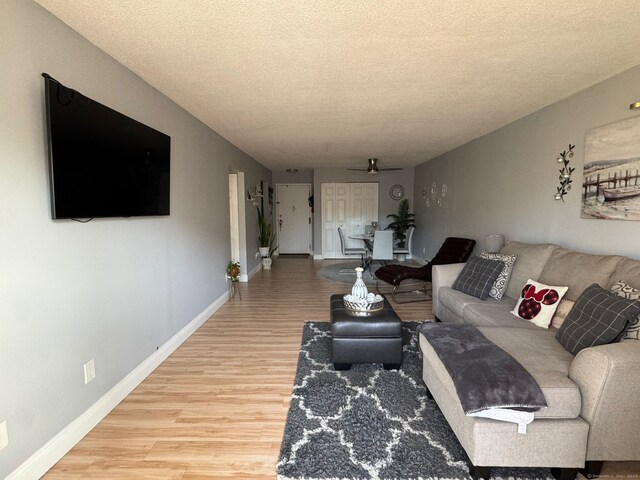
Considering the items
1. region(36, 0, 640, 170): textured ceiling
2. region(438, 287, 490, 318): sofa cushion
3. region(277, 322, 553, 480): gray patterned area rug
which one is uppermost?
region(36, 0, 640, 170): textured ceiling

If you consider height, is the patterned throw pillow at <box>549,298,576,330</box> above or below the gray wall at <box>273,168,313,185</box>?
below

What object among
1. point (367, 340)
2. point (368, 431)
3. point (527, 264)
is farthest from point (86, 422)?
Result: point (527, 264)

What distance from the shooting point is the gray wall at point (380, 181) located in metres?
7.70

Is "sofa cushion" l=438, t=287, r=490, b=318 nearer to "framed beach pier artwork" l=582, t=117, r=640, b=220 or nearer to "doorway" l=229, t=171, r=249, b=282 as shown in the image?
"framed beach pier artwork" l=582, t=117, r=640, b=220

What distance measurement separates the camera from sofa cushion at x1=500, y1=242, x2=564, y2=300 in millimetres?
2707

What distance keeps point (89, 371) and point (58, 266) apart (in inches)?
26.7

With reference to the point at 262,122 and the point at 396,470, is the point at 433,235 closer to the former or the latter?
the point at 262,122

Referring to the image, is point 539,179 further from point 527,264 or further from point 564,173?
point 527,264

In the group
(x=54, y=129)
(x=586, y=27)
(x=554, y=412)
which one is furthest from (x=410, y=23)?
(x=554, y=412)

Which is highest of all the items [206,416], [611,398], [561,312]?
[561,312]

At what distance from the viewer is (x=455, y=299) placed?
9.73 ft

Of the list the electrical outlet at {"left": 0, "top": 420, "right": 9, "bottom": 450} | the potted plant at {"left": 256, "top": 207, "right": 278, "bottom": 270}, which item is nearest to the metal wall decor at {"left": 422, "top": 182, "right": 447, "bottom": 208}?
the potted plant at {"left": 256, "top": 207, "right": 278, "bottom": 270}

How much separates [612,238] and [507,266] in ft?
2.51

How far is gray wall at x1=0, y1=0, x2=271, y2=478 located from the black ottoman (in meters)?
1.51
